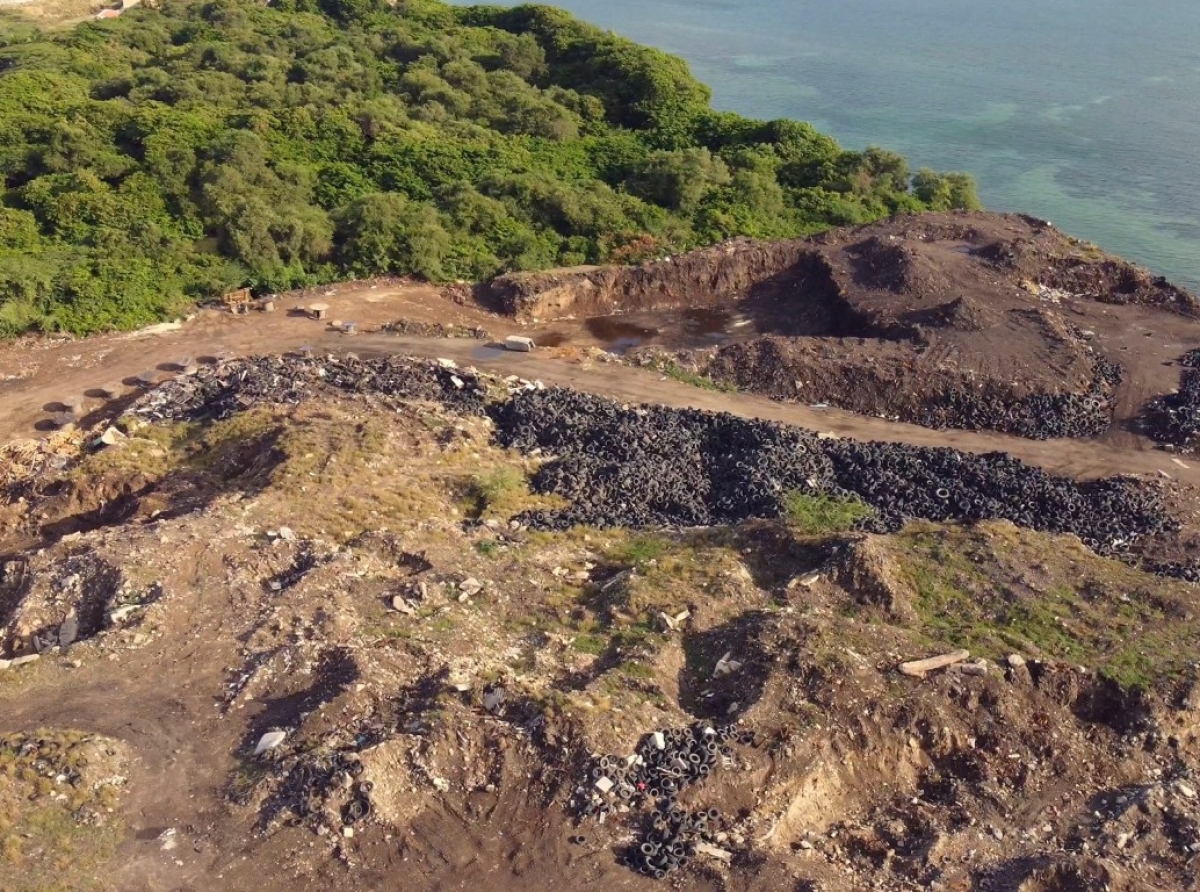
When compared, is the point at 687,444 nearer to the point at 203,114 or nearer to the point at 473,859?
the point at 473,859

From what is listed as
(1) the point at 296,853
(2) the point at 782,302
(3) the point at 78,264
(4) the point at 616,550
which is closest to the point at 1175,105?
(2) the point at 782,302

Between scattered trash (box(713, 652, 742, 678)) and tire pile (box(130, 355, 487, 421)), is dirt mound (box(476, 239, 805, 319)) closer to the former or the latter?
tire pile (box(130, 355, 487, 421))

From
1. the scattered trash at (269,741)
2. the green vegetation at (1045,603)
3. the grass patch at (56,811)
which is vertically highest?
the green vegetation at (1045,603)

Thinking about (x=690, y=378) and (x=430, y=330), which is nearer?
(x=690, y=378)

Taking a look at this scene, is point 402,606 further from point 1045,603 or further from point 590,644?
point 1045,603

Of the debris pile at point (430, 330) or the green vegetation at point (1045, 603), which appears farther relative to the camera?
the debris pile at point (430, 330)

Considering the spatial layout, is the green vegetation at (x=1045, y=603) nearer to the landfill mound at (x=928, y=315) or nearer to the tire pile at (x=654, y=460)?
the tire pile at (x=654, y=460)

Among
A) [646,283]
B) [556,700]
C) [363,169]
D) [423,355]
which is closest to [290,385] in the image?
[423,355]

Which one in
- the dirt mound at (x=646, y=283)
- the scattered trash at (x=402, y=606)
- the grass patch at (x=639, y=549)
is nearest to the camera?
the scattered trash at (x=402, y=606)

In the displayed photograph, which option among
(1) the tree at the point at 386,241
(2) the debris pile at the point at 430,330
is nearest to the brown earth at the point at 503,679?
(2) the debris pile at the point at 430,330
